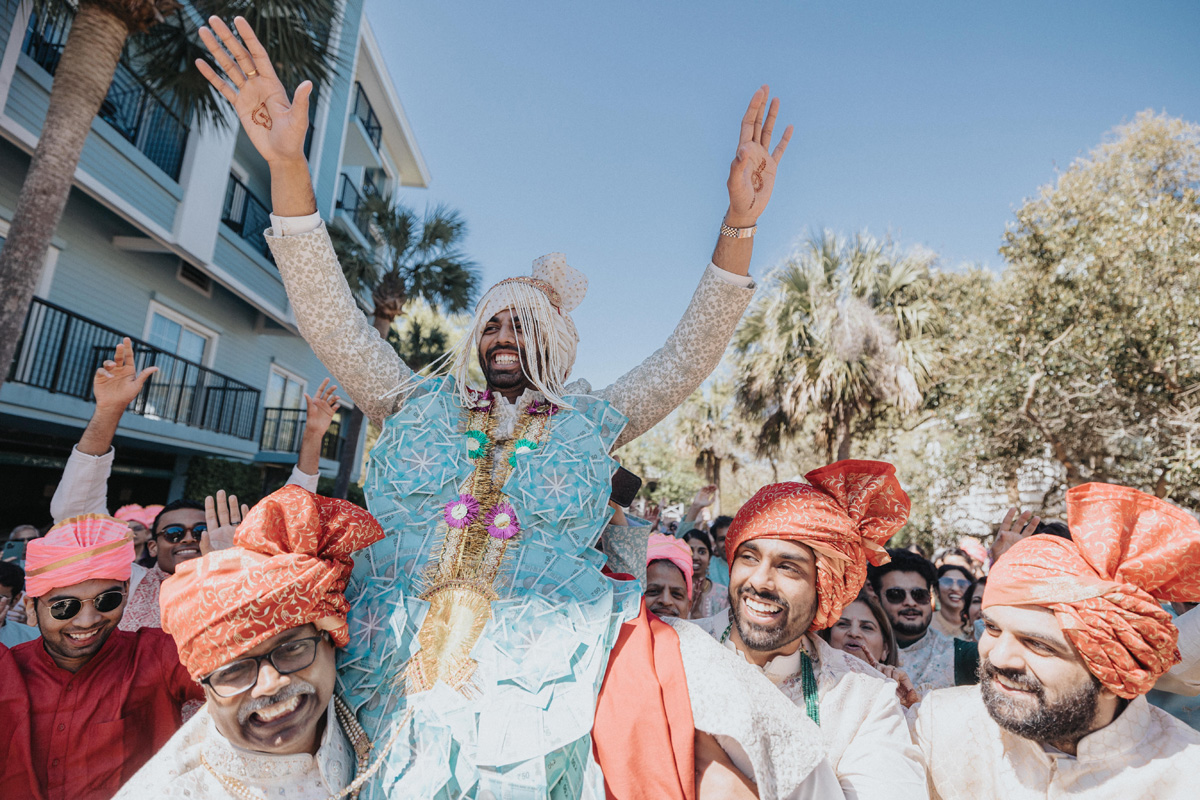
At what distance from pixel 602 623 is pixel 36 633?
3623mm

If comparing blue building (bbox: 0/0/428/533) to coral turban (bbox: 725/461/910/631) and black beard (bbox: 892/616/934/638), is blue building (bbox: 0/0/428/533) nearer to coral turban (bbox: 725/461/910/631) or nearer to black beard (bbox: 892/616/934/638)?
coral turban (bbox: 725/461/910/631)

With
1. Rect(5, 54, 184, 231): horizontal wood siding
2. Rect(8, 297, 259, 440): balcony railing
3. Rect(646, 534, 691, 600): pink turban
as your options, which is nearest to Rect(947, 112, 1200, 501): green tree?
Rect(646, 534, 691, 600): pink turban

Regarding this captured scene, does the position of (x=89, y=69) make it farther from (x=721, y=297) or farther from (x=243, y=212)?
(x=243, y=212)

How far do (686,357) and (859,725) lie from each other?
Result: 4.52ft

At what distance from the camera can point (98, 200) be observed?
10.1 m

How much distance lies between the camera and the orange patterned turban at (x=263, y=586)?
179cm

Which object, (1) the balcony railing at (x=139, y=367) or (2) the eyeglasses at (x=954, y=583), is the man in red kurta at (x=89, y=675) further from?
(1) the balcony railing at (x=139, y=367)

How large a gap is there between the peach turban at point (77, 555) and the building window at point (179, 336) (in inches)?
442

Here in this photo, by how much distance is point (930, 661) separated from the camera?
13.3 ft

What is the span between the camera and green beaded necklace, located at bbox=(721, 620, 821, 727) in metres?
2.46

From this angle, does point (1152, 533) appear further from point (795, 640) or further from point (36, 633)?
point (36, 633)

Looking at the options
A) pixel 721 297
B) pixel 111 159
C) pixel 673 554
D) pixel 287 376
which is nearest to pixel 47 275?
pixel 111 159

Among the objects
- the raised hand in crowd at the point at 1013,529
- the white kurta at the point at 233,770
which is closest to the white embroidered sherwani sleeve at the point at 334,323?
the white kurta at the point at 233,770

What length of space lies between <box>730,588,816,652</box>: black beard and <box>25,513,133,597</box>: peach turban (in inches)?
93.7
